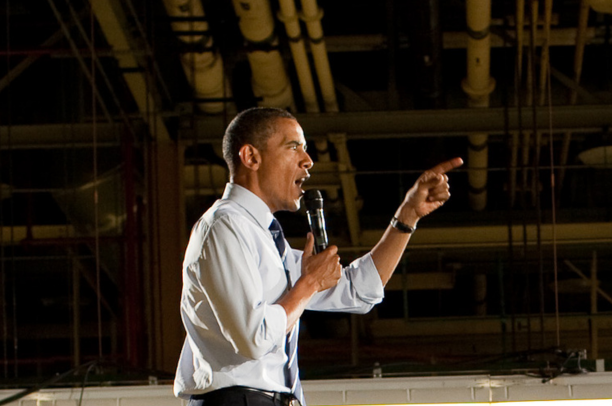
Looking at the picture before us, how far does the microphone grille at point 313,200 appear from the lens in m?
2.00

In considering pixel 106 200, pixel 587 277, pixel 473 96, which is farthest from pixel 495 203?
pixel 106 200

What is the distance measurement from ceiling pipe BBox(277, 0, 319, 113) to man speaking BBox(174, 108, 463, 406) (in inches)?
126

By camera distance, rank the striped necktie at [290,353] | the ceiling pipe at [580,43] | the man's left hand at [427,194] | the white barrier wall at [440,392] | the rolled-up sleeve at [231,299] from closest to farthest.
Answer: the rolled-up sleeve at [231,299], the striped necktie at [290,353], the man's left hand at [427,194], the white barrier wall at [440,392], the ceiling pipe at [580,43]

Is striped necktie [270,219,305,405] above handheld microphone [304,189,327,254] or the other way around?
the other way around

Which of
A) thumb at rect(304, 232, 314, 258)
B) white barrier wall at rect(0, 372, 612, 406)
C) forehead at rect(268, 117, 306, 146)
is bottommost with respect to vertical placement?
white barrier wall at rect(0, 372, 612, 406)

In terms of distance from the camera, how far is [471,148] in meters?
6.83

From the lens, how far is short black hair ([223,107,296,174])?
189 cm

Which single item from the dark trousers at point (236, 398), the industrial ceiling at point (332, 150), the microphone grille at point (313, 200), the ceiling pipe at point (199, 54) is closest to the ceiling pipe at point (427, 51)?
the industrial ceiling at point (332, 150)

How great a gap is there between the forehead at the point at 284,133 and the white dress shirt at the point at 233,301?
0.38 feet

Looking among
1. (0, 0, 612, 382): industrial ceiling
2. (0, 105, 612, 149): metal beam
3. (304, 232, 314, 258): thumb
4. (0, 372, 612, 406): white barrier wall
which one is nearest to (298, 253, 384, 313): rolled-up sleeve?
(304, 232, 314, 258): thumb

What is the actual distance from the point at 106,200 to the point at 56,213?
2.24 m

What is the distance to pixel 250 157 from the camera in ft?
6.18

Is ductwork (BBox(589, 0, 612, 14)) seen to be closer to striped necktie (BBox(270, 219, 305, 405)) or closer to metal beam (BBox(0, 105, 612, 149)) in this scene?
metal beam (BBox(0, 105, 612, 149))

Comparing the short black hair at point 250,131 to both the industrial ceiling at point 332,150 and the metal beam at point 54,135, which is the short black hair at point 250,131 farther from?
the metal beam at point 54,135
